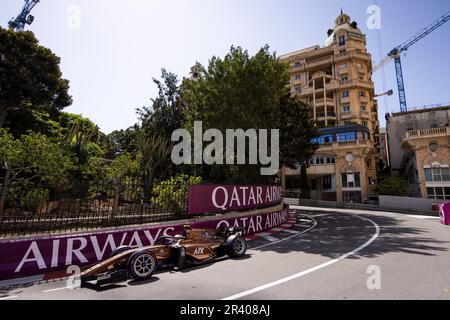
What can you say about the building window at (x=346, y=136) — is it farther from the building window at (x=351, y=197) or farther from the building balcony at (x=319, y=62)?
the building balcony at (x=319, y=62)

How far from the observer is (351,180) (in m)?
41.4

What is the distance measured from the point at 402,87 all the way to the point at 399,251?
96.9 m

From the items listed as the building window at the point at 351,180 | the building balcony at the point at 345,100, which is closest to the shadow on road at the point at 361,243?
the building window at the point at 351,180

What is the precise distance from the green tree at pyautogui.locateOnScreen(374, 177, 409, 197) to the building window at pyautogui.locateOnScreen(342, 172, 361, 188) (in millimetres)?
4685

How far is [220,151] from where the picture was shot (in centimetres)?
1759

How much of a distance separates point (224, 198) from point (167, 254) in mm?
5426

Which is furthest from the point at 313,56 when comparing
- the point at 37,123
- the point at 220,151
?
the point at 37,123

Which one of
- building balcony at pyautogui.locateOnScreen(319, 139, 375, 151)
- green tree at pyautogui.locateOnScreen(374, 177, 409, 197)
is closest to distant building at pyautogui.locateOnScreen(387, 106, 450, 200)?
green tree at pyautogui.locateOnScreen(374, 177, 409, 197)

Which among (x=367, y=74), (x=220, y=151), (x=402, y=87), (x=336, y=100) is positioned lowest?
(x=220, y=151)

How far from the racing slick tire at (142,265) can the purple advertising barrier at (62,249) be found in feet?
7.98

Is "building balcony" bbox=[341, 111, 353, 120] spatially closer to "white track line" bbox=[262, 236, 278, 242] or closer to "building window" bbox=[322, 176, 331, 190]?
"building window" bbox=[322, 176, 331, 190]

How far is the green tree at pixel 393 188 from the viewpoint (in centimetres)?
3453

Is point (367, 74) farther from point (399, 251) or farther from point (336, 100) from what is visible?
point (399, 251)

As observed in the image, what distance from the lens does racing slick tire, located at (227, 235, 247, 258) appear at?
27.0ft
